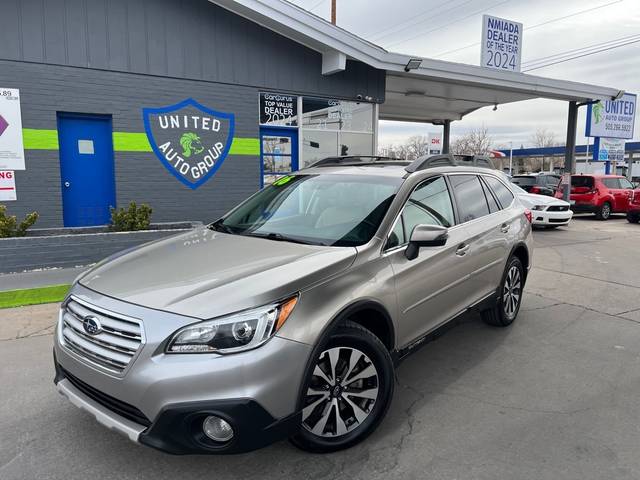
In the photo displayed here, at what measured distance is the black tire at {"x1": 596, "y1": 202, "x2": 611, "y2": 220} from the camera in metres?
17.6

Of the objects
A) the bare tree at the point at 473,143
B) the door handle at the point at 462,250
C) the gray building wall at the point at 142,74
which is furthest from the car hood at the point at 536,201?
the bare tree at the point at 473,143

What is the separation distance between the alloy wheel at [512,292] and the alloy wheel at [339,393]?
8.52 ft

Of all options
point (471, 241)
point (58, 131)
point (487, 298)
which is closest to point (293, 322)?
point (471, 241)

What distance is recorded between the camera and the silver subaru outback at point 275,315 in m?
2.37

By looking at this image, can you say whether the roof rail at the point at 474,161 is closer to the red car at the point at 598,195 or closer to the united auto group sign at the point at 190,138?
the united auto group sign at the point at 190,138

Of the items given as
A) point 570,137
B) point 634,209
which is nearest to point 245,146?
point 570,137

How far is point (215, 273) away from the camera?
2.81 metres

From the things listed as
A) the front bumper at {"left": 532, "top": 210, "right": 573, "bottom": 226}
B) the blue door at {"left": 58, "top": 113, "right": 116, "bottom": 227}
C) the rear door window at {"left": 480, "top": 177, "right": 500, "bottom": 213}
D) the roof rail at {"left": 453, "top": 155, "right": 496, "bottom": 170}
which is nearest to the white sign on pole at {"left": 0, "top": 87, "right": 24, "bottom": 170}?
the blue door at {"left": 58, "top": 113, "right": 116, "bottom": 227}

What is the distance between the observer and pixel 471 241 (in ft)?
13.9

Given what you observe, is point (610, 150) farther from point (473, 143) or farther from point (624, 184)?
point (473, 143)

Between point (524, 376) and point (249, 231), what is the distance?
8.38 feet

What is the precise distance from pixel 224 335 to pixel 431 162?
2.58 m

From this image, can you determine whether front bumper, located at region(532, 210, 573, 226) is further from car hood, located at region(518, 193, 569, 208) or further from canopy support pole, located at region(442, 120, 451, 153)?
canopy support pole, located at region(442, 120, 451, 153)

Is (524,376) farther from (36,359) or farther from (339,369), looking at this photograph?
(36,359)
